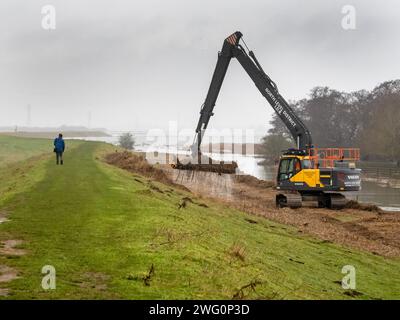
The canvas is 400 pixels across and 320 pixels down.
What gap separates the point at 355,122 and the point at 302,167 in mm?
100426

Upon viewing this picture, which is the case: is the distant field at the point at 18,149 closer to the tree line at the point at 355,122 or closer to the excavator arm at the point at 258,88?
the excavator arm at the point at 258,88

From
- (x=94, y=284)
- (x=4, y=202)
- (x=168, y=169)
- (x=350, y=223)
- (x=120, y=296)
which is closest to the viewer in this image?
(x=120, y=296)

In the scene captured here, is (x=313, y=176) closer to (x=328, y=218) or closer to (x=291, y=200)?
(x=291, y=200)

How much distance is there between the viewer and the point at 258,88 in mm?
39875

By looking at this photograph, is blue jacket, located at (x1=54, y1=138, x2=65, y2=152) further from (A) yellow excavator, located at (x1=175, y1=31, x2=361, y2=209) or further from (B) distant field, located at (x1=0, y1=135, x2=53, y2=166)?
(B) distant field, located at (x1=0, y1=135, x2=53, y2=166)

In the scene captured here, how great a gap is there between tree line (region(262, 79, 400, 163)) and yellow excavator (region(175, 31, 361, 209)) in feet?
230

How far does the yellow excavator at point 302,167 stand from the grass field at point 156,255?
10.4 metres

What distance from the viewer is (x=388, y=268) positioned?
1841cm

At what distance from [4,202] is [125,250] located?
10146 mm

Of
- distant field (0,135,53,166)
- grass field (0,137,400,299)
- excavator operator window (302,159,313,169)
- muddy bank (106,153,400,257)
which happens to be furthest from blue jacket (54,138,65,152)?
distant field (0,135,53,166)

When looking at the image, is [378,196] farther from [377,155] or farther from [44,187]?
[377,155]

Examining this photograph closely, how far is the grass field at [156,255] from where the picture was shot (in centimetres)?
1033
